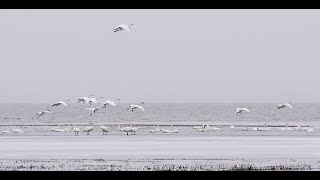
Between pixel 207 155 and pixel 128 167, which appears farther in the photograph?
pixel 207 155

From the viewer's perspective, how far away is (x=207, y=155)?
22594mm
